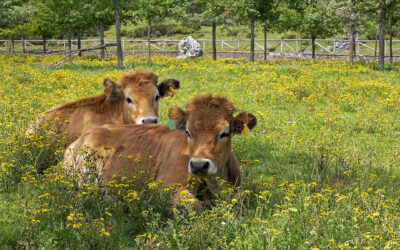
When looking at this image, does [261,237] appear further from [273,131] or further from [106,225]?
[273,131]

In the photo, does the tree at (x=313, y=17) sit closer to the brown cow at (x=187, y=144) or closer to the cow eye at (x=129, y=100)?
the cow eye at (x=129, y=100)

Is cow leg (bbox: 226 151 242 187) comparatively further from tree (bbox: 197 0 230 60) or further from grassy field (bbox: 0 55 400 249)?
tree (bbox: 197 0 230 60)

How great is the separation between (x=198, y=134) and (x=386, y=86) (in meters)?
12.4

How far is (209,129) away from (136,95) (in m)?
3.54

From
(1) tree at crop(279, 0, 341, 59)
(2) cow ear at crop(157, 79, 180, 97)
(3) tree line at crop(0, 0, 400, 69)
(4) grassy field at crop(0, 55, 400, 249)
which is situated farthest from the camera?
(1) tree at crop(279, 0, 341, 59)

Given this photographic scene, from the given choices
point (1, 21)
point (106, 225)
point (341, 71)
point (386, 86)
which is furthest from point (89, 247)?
point (1, 21)

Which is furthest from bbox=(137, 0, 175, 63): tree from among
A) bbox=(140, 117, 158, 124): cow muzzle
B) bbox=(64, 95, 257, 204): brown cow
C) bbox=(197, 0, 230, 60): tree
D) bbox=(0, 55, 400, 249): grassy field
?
bbox=(64, 95, 257, 204): brown cow

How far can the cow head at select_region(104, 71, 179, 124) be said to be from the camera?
337 inches

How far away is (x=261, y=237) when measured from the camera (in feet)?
14.4

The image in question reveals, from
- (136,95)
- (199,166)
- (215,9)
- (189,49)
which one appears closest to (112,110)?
(136,95)

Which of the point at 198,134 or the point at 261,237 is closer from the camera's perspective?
the point at 261,237

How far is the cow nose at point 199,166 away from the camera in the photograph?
5012mm

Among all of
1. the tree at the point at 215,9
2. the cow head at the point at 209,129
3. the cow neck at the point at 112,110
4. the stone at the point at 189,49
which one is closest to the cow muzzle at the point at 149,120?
the cow neck at the point at 112,110

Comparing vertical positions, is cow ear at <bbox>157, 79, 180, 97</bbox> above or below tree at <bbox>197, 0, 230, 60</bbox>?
below
